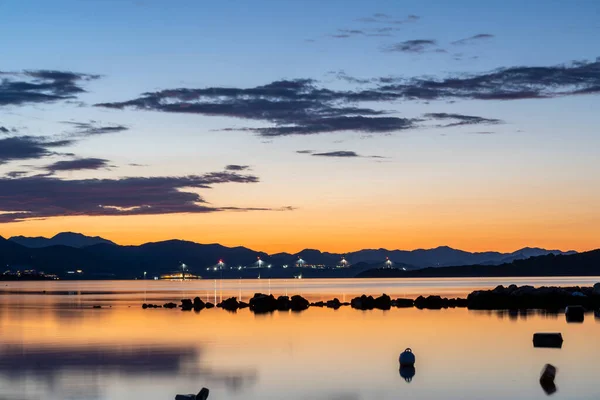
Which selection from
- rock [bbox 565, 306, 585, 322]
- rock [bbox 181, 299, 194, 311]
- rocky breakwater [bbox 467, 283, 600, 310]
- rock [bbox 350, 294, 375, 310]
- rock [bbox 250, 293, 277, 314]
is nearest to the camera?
rock [bbox 565, 306, 585, 322]

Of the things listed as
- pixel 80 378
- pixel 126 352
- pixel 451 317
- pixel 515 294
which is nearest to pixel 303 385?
pixel 80 378

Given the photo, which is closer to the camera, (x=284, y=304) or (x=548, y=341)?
(x=548, y=341)

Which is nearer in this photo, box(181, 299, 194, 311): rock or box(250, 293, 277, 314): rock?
box(250, 293, 277, 314): rock

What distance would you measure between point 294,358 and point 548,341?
10.3 m

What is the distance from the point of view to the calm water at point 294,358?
2339cm

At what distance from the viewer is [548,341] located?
110 ft

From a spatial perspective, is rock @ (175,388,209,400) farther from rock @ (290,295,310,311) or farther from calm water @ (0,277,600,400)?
rock @ (290,295,310,311)

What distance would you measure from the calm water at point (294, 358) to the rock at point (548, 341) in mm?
364

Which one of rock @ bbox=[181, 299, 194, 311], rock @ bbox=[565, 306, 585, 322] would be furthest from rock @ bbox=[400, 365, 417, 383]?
rock @ bbox=[181, 299, 194, 311]

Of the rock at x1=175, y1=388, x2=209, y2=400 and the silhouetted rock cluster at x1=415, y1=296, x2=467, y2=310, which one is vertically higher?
the silhouetted rock cluster at x1=415, y1=296, x2=467, y2=310

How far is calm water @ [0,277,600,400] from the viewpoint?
23.4m

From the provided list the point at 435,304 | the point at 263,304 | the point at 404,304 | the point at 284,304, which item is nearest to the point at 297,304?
the point at 284,304

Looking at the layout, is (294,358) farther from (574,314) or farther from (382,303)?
(382,303)

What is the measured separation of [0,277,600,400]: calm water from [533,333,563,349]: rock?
0.36 m
